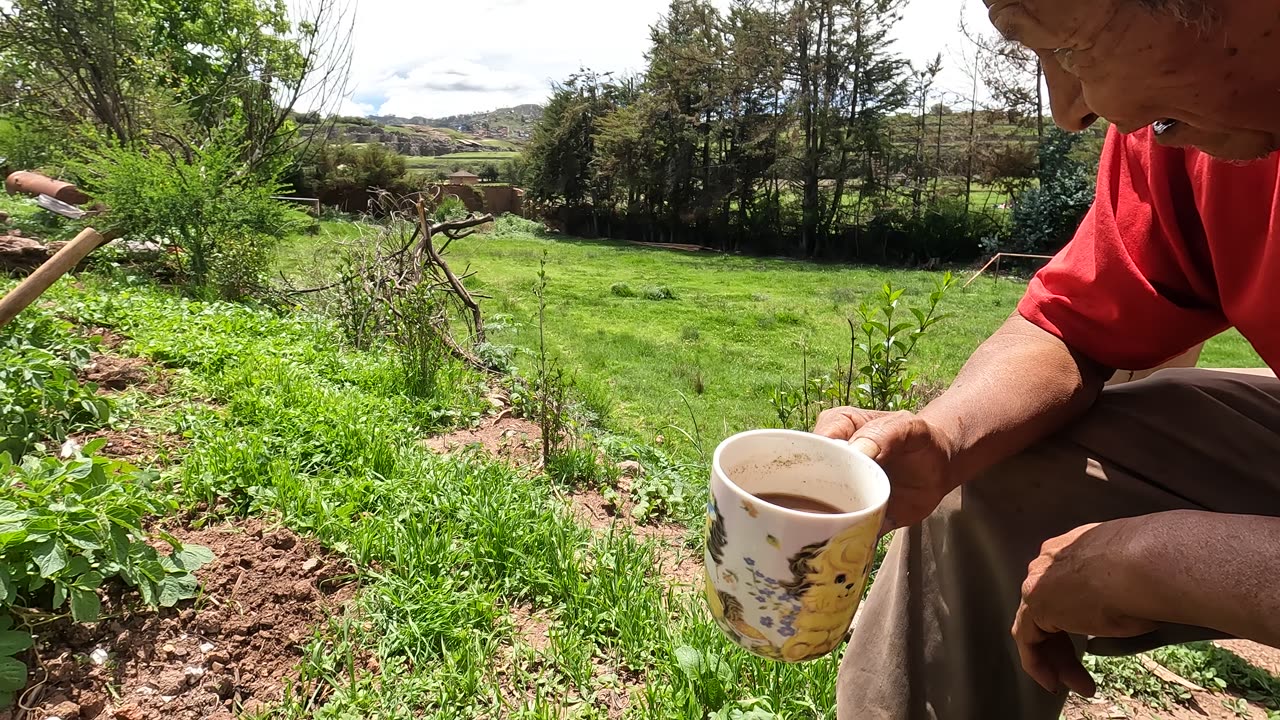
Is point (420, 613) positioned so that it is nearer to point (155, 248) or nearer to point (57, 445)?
point (57, 445)

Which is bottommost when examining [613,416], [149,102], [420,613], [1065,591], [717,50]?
[613,416]

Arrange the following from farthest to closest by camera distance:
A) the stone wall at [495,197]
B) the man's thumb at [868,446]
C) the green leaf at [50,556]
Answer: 1. the stone wall at [495,197]
2. the green leaf at [50,556]
3. the man's thumb at [868,446]

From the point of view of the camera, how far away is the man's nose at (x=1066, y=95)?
0.97 m

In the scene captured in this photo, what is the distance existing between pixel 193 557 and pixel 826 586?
1.78 m

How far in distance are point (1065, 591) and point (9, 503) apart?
219 centimetres

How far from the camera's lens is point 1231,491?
1.25 metres

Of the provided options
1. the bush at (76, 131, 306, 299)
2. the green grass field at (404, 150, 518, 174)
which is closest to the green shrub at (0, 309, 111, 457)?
the bush at (76, 131, 306, 299)

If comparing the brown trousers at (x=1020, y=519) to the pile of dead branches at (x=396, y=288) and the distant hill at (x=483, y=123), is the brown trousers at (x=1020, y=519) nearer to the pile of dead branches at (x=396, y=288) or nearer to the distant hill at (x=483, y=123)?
→ the pile of dead branches at (x=396, y=288)

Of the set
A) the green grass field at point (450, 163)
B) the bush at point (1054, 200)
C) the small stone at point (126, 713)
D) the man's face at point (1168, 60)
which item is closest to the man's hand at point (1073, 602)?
the man's face at point (1168, 60)

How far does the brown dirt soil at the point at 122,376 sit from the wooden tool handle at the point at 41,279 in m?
0.39

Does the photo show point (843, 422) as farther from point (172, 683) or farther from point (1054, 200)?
point (1054, 200)

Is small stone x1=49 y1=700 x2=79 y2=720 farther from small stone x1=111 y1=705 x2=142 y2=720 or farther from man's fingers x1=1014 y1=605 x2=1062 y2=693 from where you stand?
man's fingers x1=1014 y1=605 x2=1062 y2=693

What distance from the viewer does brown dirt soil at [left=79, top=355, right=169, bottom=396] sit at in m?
3.36

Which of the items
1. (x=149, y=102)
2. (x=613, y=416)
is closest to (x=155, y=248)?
(x=613, y=416)
